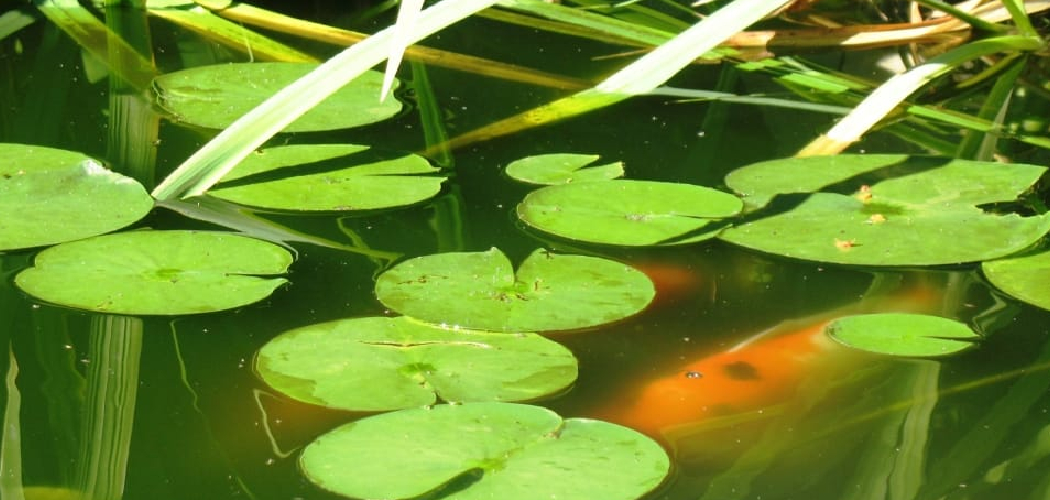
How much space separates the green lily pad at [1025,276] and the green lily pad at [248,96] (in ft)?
3.08

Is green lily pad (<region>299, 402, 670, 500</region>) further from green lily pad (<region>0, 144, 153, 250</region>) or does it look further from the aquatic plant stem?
the aquatic plant stem

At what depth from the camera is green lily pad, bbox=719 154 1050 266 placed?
5.16ft

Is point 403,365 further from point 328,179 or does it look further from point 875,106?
point 875,106

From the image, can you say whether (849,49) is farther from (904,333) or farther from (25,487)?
(25,487)

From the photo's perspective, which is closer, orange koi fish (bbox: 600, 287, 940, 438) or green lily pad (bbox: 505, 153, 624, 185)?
orange koi fish (bbox: 600, 287, 940, 438)

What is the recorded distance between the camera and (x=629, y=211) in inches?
66.1

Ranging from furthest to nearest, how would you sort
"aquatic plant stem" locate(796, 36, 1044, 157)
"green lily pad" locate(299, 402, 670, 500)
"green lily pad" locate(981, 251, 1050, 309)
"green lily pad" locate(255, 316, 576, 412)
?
"aquatic plant stem" locate(796, 36, 1044, 157)
"green lily pad" locate(981, 251, 1050, 309)
"green lily pad" locate(255, 316, 576, 412)
"green lily pad" locate(299, 402, 670, 500)

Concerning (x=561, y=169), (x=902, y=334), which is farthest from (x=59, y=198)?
(x=902, y=334)

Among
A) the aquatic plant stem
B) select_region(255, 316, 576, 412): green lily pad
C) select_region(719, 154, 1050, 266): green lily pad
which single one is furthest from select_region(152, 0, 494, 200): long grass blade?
the aquatic plant stem

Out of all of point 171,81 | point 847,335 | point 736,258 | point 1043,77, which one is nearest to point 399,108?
point 171,81

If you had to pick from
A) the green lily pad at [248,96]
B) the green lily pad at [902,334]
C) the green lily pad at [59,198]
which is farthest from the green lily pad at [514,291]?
the green lily pad at [248,96]

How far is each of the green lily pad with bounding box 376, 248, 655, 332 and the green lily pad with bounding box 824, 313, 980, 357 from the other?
215 mm

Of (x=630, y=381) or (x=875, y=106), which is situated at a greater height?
(x=875, y=106)

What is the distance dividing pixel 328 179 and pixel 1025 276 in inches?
35.1
